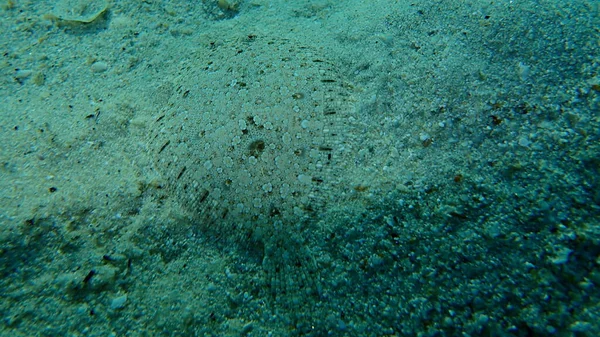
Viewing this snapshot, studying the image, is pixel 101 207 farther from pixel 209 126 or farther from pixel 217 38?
pixel 217 38

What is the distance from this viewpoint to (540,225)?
6.54ft

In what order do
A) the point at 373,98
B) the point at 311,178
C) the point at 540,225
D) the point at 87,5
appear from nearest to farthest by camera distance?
the point at 540,225 → the point at 311,178 → the point at 373,98 → the point at 87,5

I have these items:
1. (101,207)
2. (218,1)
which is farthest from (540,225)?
(218,1)

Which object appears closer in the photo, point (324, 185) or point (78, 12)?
point (324, 185)

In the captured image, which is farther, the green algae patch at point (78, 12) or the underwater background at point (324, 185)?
the green algae patch at point (78, 12)

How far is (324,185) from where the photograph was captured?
8.11 ft

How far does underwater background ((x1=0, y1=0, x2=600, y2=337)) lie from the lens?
6.52 feet

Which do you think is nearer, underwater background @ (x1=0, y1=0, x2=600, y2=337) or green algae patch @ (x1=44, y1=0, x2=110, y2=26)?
underwater background @ (x1=0, y1=0, x2=600, y2=337)

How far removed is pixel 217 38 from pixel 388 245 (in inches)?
116

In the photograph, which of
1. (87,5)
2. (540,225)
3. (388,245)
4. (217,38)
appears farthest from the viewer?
(87,5)

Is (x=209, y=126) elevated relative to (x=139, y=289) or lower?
elevated

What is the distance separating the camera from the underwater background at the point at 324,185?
1987mm

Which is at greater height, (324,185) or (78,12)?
(78,12)

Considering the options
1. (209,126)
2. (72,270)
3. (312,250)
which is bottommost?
(72,270)
